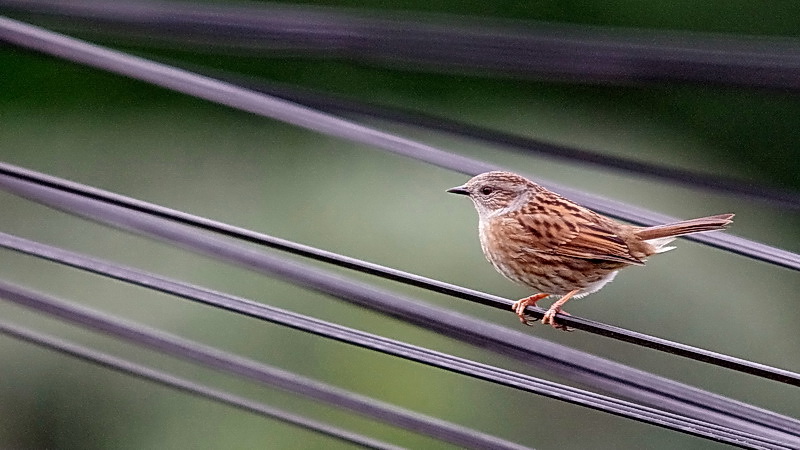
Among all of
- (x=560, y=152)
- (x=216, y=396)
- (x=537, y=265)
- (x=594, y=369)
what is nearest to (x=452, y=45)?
(x=560, y=152)

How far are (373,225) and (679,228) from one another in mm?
4375

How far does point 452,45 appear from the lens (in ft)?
14.3

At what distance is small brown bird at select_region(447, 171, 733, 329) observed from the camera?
472cm

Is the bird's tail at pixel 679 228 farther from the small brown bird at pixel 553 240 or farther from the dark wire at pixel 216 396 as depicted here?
the dark wire at pixel 216 396

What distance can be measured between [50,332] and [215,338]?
1.23 m

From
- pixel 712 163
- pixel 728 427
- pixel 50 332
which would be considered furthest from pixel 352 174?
pixel 728 427

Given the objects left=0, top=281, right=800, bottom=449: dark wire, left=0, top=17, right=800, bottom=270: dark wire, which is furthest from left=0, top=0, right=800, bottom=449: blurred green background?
left=0, top=281, right=800, bottom=449: dark wire

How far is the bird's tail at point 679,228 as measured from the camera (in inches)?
165

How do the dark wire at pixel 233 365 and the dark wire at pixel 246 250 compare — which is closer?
the dark wire at pixel 246 250

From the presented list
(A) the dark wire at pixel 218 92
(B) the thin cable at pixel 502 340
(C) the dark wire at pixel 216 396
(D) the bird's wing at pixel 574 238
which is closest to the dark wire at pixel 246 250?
(B) the thin cable at pixel 502 340

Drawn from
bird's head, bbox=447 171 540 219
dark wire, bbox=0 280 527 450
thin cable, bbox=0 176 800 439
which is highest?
bird's head, bbox=447 171 540 219

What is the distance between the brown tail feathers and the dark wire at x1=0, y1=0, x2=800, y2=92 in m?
0.56

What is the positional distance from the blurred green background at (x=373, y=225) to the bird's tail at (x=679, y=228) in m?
2.60

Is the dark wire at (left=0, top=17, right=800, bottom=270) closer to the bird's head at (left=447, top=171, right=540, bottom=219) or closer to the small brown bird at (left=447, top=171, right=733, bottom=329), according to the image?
the small brown bird at (left=447, top=171, right=733, bottom=329)
